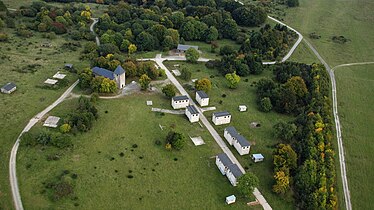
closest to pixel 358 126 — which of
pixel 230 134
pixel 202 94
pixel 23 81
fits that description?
pixel 230 134

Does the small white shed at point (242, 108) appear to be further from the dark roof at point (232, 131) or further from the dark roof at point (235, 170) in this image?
the dark roof at point (235, 170)

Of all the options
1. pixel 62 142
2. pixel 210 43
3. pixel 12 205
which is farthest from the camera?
pixel 210 43

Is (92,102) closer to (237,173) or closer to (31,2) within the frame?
(237,173)

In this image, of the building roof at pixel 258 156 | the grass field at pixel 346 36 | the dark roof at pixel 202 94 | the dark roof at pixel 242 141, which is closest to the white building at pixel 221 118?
the dark roof at pixel 202 94

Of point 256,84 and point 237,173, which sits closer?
point 237,173

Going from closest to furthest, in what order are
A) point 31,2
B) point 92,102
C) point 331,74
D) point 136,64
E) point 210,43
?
point 92,102 → point 136,64 → point 331,74 → point 210,43 → point 31,2

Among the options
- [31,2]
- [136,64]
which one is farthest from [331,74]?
[31,2]
